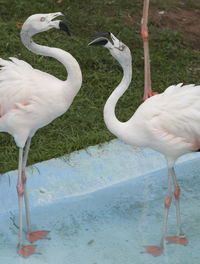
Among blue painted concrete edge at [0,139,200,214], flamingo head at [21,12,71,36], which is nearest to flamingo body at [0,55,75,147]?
flamingo head at [21,12,71,36]

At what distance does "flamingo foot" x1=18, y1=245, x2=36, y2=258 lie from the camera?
157 inches

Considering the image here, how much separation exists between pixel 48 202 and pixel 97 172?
496 mm

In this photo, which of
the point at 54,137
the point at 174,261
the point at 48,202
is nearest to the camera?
the point at 174,261

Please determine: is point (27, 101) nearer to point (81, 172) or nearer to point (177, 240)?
point (81, 172)

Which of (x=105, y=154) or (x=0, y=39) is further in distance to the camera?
(x=0, y=39)

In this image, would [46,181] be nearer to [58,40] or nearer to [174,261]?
[174,261]

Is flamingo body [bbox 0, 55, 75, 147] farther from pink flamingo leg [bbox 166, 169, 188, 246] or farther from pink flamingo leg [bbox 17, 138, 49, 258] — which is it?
pink flamingo leg [bbox 166, 169, 188, 246]

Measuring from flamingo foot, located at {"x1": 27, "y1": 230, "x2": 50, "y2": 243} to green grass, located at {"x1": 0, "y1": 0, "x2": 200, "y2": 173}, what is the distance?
685 mm

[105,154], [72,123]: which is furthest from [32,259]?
[72,123]

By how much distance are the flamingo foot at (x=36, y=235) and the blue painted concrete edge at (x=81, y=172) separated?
31 centimetres

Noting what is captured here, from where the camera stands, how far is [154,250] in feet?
13.2

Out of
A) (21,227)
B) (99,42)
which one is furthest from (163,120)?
(21,227)

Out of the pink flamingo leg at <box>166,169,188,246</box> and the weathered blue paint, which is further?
the pink flamingo leg at <box>166,169,188,246</box>

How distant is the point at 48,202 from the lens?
4.52 m
